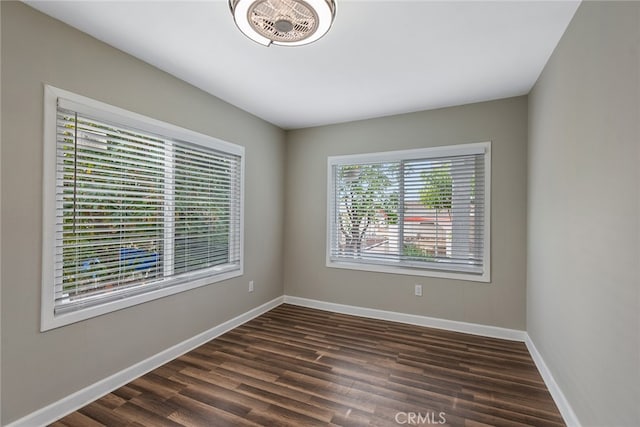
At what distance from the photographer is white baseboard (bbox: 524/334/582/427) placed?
1.79m

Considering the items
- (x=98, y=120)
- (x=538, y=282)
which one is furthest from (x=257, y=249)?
(x=538, y=282)

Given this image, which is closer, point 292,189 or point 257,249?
point 257,249

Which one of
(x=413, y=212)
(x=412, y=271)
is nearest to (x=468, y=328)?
(x=412, y=271)

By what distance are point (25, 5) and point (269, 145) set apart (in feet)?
8.27

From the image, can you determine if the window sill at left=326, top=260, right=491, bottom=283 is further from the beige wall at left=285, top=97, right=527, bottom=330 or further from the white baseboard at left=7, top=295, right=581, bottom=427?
the white baseboard at left=7, top=295, right=581, bottom=427

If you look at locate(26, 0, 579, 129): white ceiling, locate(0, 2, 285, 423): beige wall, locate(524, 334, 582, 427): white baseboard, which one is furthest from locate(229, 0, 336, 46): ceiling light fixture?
locate(524, 334, 582, 427): white baseboard

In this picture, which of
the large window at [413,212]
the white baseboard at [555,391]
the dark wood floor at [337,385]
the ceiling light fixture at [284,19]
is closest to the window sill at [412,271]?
the large window at [413,212]

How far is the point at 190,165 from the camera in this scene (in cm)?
286

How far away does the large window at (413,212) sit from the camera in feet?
10.7

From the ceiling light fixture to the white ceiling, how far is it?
0.24 metres

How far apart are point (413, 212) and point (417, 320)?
1264mm

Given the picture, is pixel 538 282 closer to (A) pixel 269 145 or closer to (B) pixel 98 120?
(A) pixel 269 145

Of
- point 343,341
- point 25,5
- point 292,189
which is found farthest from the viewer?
point 292,189

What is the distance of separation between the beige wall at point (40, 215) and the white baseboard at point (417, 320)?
61.9 inches
